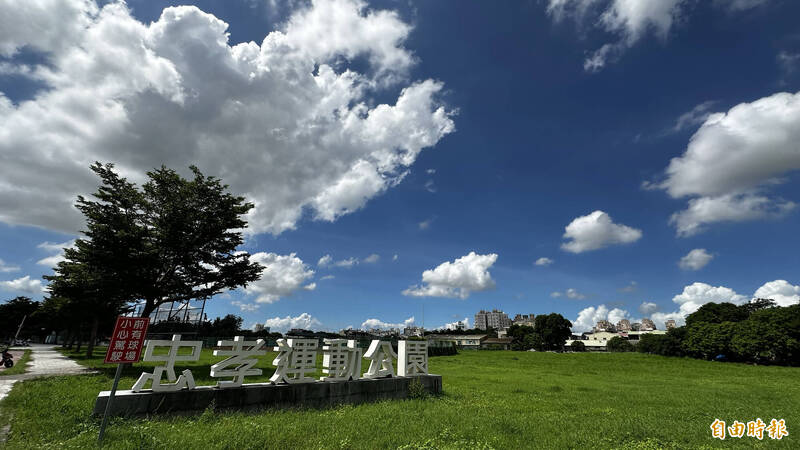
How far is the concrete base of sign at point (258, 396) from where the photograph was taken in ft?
29.5

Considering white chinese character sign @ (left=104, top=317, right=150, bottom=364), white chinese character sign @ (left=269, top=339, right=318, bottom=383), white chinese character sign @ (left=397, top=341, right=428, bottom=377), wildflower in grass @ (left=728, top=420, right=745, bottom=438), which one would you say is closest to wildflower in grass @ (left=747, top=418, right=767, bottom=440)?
wildflower in grass @ (left=728, top=420, right=745, bottom=438)

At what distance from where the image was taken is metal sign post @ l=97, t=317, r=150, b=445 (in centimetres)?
680

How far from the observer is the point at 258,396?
431 inches

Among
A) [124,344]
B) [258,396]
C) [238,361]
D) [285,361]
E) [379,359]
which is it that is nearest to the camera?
[124,344]

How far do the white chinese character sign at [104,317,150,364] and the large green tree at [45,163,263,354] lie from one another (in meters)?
17.4

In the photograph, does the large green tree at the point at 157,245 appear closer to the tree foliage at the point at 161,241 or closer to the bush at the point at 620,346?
the tree foliage at the point at 161,241

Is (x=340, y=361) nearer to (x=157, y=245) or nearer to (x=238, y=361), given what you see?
(x=238, y=361)

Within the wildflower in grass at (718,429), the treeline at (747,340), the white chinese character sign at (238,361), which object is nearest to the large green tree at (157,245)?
the white chinese character sign at (238,361)

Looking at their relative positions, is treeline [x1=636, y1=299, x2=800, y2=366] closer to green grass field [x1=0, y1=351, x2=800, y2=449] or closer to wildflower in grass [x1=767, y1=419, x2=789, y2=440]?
green grass field [x1=0, y1=351, x2=800, y2=449]

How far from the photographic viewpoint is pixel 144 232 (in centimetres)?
2256

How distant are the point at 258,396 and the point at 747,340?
222 feet

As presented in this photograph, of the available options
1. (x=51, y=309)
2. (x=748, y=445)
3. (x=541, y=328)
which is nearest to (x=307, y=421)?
(x=748, y=445)

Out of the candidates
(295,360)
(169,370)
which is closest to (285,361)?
(295,360)

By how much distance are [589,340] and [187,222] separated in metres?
176
